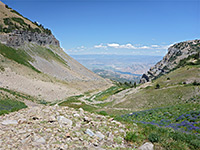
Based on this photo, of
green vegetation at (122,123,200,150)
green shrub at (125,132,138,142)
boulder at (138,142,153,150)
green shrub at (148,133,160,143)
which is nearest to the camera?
boulder at (138,142,153,150)

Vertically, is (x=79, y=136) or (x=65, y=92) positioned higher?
(x=79, y=136)

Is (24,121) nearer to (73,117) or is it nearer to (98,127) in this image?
(73,117)

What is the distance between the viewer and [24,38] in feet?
300

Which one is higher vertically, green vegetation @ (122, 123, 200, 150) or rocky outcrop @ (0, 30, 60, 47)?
rocky outcrop @ (0, 30, 60, 47)

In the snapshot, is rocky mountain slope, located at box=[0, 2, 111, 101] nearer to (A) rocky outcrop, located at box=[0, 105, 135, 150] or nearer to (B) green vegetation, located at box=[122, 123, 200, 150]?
(A) rocky outcrop, located at box=[0, 105, 135, 150]

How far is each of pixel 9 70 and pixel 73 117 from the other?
198ft

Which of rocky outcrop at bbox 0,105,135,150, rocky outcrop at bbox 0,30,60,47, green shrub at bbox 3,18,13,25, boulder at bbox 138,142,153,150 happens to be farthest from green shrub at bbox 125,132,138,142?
green shrub at bbox 3,18,13,25

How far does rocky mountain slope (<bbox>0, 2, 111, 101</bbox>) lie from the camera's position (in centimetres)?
5528

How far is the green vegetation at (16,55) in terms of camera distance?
69.1 meters

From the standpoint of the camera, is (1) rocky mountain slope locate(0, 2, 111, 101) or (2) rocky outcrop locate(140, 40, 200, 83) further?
(2) rocky outcrop locate(140, 40, 200, 83)

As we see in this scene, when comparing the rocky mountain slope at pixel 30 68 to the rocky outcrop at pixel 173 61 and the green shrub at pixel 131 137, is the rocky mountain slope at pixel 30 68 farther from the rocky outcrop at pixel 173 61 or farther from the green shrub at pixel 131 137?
the rocky outcrop at pixel 173 61

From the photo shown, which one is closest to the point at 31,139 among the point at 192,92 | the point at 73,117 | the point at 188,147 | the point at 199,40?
the point at 73,117

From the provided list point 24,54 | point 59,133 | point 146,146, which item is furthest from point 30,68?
point 146,146

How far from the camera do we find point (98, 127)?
9289 millimetres
